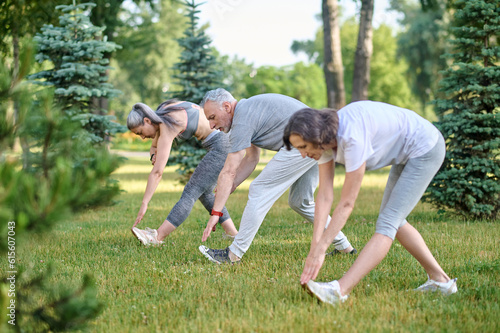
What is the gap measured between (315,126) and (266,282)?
1.70m

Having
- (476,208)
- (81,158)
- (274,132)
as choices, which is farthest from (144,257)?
(476,208)

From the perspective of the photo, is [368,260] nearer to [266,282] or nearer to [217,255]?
→ [266,282]

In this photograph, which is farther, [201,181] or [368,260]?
[201,181]

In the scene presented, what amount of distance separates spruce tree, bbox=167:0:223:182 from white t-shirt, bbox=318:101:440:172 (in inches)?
400

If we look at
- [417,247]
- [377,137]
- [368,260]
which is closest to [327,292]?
[368,260]

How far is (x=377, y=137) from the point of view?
3.43 meters

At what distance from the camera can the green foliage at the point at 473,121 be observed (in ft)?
23.9

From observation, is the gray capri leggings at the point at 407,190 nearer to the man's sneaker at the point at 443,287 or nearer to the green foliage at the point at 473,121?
the man's sneaker at the point at 443,287

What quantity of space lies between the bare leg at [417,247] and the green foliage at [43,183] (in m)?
2.20

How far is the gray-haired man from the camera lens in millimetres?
4668

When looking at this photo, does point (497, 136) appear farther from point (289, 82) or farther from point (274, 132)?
point (289, 82)

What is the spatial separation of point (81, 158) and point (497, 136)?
22.0 ft

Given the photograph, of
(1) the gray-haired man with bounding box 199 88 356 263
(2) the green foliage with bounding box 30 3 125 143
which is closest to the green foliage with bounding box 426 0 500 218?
(1) the gray-haired man with bounding box 199 88 356 263

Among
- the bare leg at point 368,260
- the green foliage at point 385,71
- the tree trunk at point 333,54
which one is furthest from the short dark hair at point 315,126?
the green foliage at point 385,71
